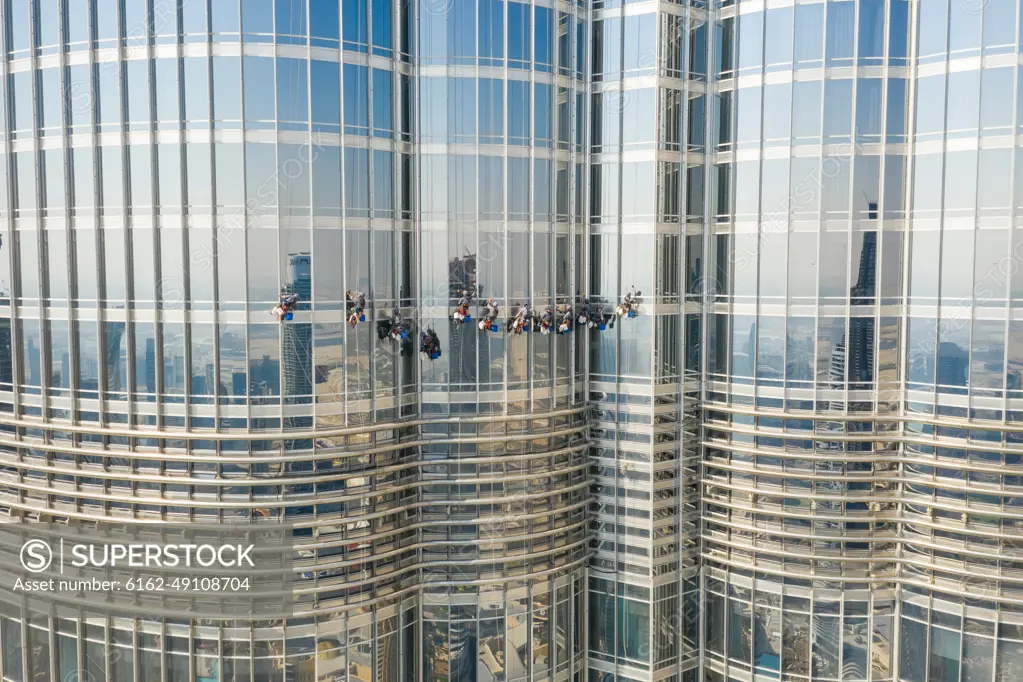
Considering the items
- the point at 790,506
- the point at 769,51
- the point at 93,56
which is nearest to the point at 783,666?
the point at 790,506

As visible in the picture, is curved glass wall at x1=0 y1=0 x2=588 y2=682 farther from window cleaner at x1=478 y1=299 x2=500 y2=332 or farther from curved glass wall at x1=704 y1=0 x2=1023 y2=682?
curved glass wall at x1=704 y1=0 x2=1023 y2=682

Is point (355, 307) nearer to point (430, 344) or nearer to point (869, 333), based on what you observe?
point (430, 344)

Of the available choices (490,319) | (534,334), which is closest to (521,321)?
(534,334)

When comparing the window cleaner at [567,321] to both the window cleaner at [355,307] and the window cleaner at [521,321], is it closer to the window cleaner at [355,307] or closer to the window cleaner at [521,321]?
the window cleaner at [521,321]

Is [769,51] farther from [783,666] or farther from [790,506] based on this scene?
[783,666]

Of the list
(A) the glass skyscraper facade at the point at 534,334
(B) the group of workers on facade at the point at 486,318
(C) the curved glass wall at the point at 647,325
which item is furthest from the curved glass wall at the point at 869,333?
(B) the group of workers on facade at the point at 486,318
